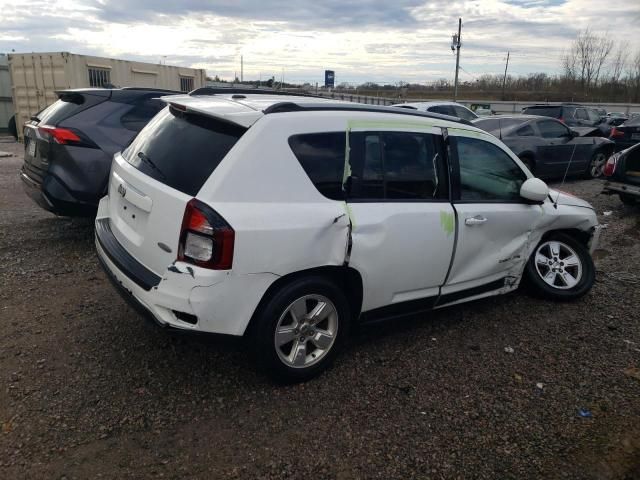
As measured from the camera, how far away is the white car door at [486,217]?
12.5ft

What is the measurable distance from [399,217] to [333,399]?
1269 millimetres

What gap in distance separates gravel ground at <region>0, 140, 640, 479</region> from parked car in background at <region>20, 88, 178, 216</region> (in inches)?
42.3

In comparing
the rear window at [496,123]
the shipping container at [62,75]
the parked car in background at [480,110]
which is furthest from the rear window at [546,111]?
the shipping container at [62,75]

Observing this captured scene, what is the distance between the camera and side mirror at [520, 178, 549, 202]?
4.14 meters

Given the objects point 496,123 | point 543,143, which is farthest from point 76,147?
point 543,143

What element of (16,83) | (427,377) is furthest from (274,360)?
(16,83)

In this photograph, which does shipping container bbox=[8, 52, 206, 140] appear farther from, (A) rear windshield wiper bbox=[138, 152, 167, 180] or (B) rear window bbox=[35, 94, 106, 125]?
(A) rear windshield wiper bbox=[138, 152, 167, 180]

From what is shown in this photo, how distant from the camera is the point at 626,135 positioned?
13.8 meters

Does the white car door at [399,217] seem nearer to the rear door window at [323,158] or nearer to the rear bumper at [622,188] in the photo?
the rear door window at [323,158]

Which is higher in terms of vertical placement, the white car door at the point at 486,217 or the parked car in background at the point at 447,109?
the parked car in background at the point at 447,109

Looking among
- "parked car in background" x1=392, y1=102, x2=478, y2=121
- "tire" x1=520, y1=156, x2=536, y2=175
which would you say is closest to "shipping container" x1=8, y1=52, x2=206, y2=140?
"parked car in background" x1=392, y1=102, x2=478, y2=121

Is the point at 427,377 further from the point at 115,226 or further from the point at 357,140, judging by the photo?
the point at 115,226

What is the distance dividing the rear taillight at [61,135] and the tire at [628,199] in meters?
8.13

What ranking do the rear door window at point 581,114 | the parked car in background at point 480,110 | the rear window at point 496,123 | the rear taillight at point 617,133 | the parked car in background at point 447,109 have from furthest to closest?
the parked car in background at point 480,110 < the rear door window at point 581,114 < the rear taillight at point 617,133 < the parked car in background at point 447,109 < the rear window at point 496,123
